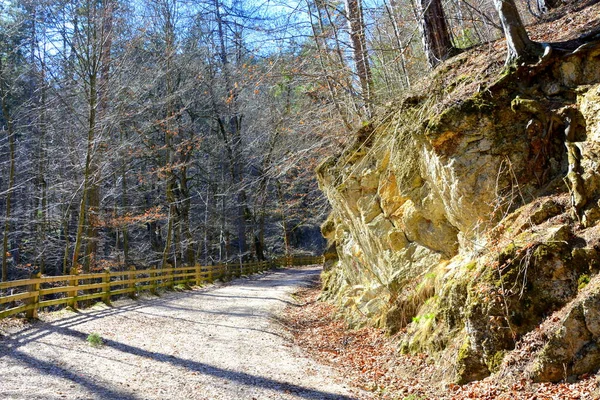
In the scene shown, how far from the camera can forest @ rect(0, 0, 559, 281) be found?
10.7 metres

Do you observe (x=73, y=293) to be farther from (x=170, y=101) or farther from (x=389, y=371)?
(x=170, y=101)

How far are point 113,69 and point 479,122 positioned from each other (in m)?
12.6

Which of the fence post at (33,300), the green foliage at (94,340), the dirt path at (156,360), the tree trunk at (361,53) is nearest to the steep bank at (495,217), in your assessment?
the dirt path at (156,360)

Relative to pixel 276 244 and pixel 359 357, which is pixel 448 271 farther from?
pixel 276 244

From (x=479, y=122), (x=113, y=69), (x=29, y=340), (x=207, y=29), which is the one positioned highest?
(x=207, y=29)

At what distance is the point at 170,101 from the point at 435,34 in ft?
48.7

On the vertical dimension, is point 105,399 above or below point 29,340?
below

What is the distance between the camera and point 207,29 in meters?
24.7

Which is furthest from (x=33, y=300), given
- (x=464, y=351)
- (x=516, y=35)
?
(x=516, y=35)

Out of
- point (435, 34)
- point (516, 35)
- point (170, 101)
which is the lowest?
point (516, 35)

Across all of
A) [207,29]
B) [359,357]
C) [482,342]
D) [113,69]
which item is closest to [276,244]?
[207,29]

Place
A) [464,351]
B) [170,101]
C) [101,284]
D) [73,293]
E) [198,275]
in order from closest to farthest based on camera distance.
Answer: [464,351] < [73,293] < [101,284] < [198,275] < [170,101]

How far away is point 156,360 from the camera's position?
22.4 feet

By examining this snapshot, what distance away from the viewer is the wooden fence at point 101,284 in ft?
28.6
